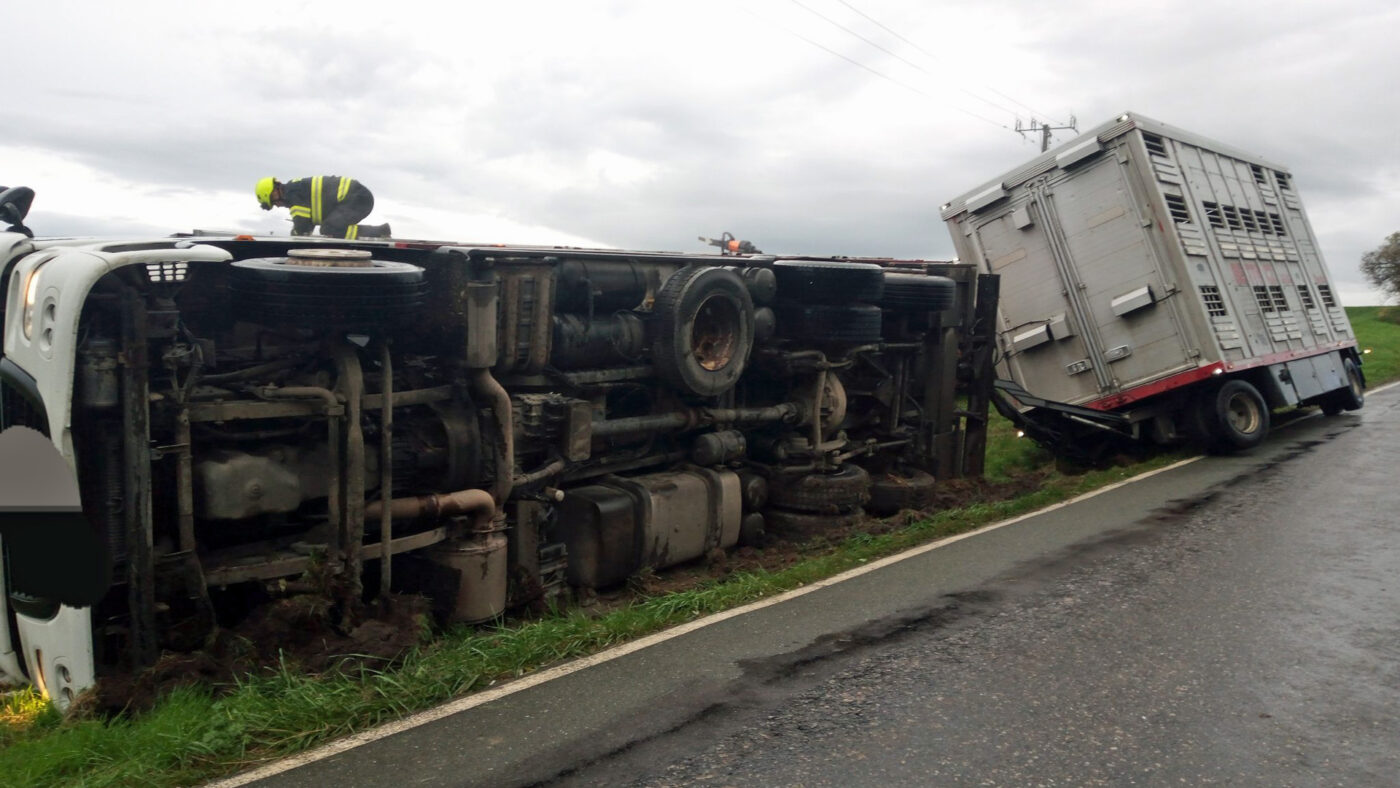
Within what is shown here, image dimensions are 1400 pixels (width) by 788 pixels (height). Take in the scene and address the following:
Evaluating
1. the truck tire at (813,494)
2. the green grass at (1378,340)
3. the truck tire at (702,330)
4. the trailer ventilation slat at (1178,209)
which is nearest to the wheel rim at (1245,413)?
the trailer ventilation slat at (1178,209)

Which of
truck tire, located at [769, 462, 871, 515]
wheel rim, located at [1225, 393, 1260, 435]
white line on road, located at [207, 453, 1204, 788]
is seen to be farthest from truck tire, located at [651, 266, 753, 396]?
wheel rim, located at [1225, 393, 1260, 435]

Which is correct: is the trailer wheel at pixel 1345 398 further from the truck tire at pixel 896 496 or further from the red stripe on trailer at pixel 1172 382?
the truck tire at pixel 896 496

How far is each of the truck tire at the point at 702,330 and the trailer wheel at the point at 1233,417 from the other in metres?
6.38

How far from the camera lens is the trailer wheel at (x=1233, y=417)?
1145 centimetres

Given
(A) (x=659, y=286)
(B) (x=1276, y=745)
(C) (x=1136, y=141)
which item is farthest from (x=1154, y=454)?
(B) (x=1276, y=745)

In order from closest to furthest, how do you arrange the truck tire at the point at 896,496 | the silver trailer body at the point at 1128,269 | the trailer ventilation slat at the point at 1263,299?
the truck tire at the point at 896,496, the silver trailer body at the point at 1128,269, the trailer ventilation slat at the point at 1263,299

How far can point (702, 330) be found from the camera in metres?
7.45

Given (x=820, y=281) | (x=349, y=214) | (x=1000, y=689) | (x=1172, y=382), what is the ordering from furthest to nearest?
(x=1172, y=382), (x=820, y=281), (x=349, y=214), (x=1000, y=689)

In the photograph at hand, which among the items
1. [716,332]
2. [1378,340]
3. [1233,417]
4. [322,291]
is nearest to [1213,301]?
[1233,417]

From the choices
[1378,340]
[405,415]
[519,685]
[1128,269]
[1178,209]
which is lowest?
[519,685]

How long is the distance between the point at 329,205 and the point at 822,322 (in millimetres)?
3566

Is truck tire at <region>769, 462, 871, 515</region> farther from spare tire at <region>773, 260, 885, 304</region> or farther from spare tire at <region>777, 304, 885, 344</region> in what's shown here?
spare tire at <region>773, 260, 885, 304</region>

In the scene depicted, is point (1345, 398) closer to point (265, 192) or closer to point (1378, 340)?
point (265, 192)

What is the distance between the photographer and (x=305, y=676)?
4605 millimetres
